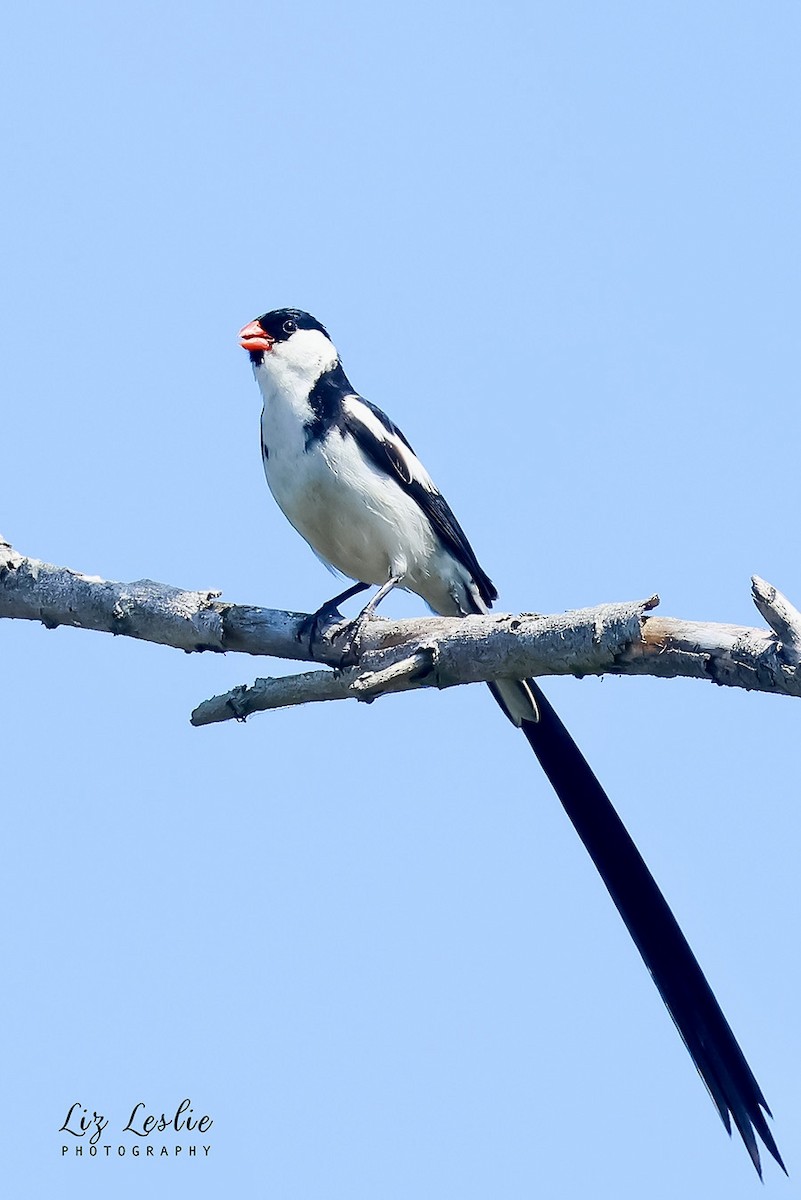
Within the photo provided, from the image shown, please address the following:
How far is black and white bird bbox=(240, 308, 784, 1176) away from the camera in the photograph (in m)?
3.56

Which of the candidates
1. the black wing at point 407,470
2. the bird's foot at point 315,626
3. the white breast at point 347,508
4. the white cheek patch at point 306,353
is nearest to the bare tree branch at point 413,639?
the bird's foot at point 315,626

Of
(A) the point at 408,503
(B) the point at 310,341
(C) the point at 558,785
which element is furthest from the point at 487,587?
(B) the point at 310,341

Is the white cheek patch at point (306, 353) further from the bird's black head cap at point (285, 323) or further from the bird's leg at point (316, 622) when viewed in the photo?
the bird's leg at point (316, 622)

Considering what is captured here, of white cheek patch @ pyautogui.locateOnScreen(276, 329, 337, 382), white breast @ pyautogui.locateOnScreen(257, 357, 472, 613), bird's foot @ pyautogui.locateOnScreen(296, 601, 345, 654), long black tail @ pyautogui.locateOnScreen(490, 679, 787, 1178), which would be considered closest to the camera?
long black tail @ pyautogui.locateOnScreen(490, 679, 787, 1178)

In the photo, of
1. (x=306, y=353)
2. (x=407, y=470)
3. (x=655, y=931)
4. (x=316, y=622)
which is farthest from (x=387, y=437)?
(x=655, y=931)

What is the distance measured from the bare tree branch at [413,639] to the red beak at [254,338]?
4.20ft

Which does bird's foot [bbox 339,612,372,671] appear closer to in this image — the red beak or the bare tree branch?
the bare tree branch

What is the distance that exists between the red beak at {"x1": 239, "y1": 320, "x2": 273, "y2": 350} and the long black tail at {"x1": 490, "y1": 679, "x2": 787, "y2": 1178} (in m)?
1.58

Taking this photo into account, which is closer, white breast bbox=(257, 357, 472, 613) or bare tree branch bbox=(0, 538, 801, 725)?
bare tree branch bbox=(0, 538, 801, 725)

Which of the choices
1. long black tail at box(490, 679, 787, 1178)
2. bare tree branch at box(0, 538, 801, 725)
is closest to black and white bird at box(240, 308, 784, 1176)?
long black tail at box(490, 679, 787, 1178)

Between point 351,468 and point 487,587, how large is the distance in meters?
0.69

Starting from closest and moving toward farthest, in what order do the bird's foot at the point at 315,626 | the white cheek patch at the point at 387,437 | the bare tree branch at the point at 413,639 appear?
the bare tree branch at the point at 413,639
the bird's foot at the point at 315,626
the white cheek patch at the point at 387,437

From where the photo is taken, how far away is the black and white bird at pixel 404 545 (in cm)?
356

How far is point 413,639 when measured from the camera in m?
3.32
